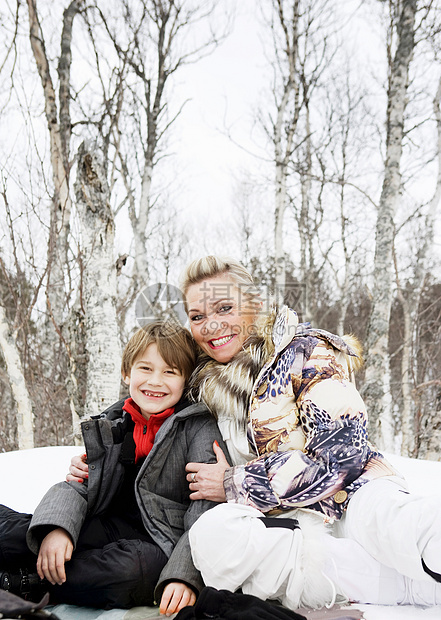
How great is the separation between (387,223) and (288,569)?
4.18 meters

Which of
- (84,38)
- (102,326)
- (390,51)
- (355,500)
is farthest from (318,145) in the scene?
(355,500)

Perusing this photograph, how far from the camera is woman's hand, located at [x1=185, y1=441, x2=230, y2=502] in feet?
5.01

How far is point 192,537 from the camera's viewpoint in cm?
134

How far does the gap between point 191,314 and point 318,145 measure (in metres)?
9.36

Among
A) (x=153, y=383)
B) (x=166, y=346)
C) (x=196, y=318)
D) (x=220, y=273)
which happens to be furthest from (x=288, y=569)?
(x=220, y=273)

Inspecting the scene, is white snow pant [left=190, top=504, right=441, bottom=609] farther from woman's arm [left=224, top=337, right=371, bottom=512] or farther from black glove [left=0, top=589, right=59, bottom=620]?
black glove [left=0, top=589, right=59, bottom=620]

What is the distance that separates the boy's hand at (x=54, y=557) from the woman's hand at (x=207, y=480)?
0.43m

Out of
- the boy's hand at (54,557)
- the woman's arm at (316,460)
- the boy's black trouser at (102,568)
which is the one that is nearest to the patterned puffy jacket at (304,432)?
the woman's arm at (316,460)

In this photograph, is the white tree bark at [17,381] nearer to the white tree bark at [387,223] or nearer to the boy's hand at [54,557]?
the boy's hand at [54,557]

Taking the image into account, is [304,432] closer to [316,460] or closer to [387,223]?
[316,460]

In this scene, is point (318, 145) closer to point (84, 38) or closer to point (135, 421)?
point (84, 38)

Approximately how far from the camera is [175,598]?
1271 millimetres

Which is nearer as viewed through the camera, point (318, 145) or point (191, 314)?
→ point (191, 314)

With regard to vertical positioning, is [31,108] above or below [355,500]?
above
